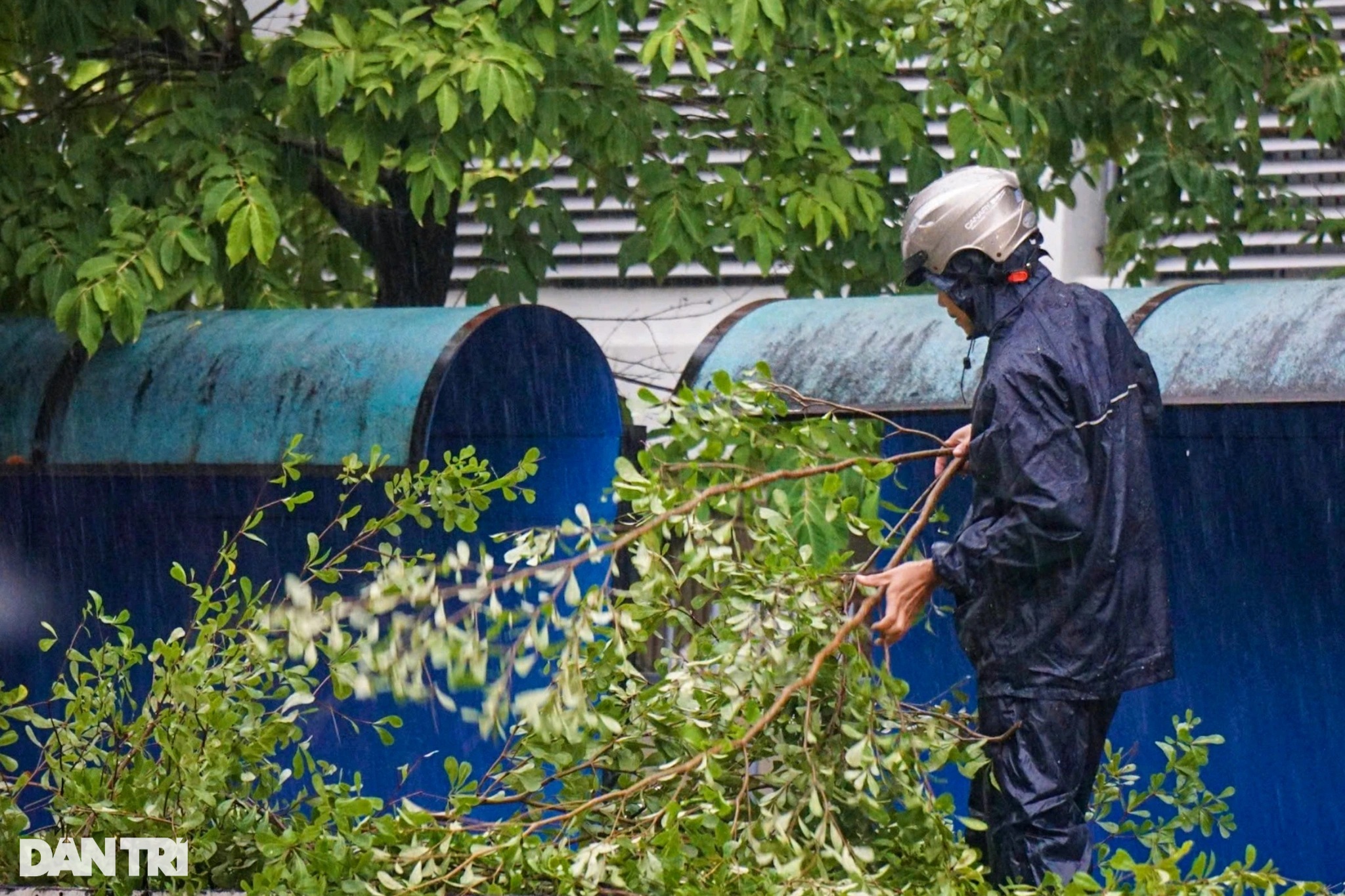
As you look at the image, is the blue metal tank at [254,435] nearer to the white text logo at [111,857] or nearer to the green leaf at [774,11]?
the green leaf at [774,11]

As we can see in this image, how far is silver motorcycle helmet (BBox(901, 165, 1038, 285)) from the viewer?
3.80 m

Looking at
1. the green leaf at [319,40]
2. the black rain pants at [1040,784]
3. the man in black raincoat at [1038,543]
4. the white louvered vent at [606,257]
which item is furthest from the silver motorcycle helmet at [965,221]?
the white louvered vent at [606,257]

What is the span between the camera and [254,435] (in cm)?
597

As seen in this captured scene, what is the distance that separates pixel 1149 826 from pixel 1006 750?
69 cm

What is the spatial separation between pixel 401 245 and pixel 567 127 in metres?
1.29

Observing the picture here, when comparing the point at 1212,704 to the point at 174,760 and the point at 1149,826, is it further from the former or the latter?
the point at 174,760

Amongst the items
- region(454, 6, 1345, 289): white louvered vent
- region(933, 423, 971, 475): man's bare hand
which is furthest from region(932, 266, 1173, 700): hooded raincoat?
region(454, 6, 1345, 289): white louvered vent

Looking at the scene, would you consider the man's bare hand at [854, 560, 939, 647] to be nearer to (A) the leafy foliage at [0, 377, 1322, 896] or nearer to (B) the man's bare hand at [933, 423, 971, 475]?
(A) the leafy foliage at [0, 377, 1322, 896]

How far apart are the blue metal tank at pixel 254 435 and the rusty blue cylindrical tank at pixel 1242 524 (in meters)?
0.94

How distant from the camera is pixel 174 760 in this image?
3.84m

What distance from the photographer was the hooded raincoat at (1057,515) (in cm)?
356

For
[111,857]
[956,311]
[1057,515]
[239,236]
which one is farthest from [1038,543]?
[239,236]

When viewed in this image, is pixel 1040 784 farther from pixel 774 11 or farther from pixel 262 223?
pixel 262 223

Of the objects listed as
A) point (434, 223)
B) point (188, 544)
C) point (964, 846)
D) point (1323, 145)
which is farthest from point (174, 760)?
point (1323, 145)
